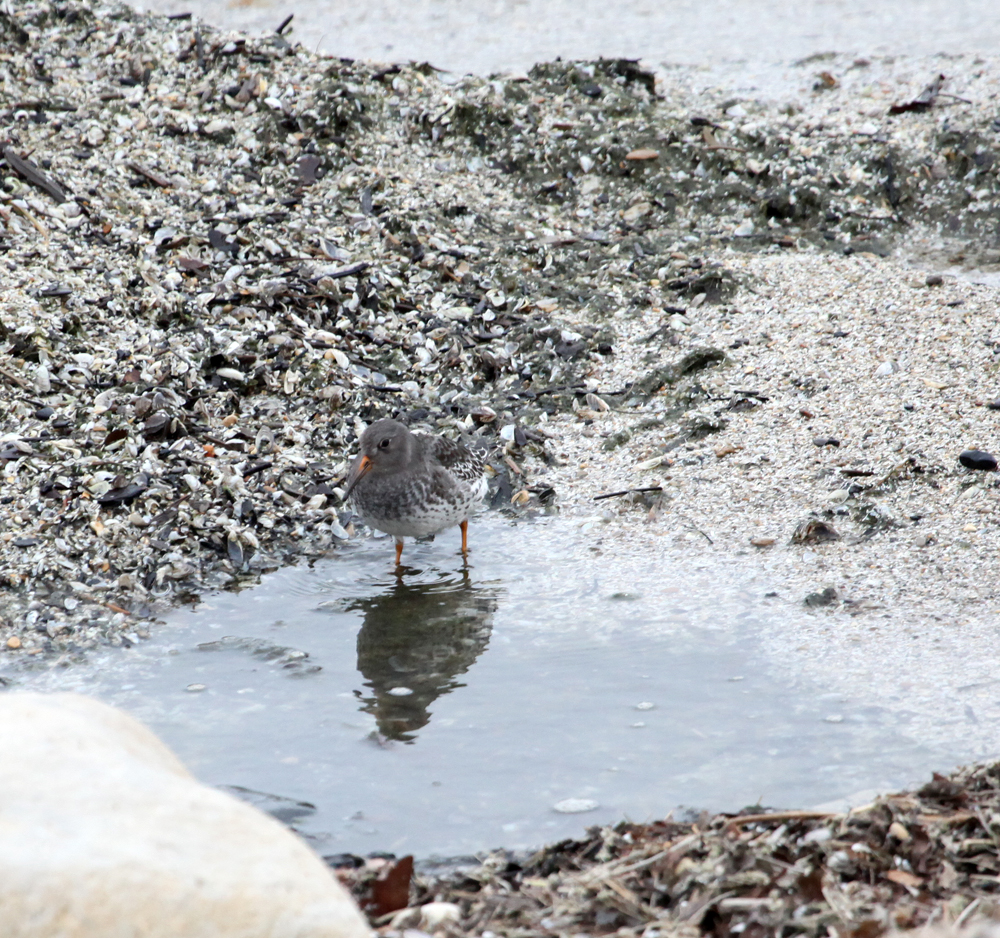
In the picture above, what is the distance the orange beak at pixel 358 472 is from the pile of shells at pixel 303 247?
501mm

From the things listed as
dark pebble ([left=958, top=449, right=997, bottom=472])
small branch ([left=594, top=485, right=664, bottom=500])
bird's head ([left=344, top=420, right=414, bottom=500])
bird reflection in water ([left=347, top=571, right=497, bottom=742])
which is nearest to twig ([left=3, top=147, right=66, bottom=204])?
bird's head ([left=344, top=420, right=414, bottom=500])

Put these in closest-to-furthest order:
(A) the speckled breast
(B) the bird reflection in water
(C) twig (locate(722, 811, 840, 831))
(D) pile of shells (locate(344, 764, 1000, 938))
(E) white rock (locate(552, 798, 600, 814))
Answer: (D) pile of shells (locate(344, 764, 1000, 938)) < (C) twig (locate(722, 811, 840, 831)) < (E) white rock (locate(552, 798, 600, 814)) < (B) the bird reflection in water < (A) the speckled breast

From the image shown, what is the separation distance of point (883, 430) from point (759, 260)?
262cm

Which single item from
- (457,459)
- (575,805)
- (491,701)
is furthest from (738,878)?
(457,459)

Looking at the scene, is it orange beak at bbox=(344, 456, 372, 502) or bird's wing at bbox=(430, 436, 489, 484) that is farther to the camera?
bird's wing at bbox=(430, 436, 489, 484)

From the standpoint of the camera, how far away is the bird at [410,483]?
6305 mm

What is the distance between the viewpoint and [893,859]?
3678mm

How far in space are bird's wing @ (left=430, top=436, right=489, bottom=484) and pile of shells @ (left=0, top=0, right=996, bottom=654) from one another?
0.51 m

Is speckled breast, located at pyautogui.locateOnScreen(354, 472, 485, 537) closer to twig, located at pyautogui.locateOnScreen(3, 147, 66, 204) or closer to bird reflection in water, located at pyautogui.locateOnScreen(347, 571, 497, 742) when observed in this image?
bird reflection in water, located at pyautogui.locateOnScreen(347, 571, 497, 742)

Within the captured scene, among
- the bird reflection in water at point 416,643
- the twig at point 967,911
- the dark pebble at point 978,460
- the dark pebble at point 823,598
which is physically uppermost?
the dark pebble at point 978,460

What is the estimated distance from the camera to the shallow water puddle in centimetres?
445

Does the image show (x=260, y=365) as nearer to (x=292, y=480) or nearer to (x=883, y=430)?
(x=292, y=480)

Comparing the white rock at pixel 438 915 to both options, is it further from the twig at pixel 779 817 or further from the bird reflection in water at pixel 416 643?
the bird reflection in water at pixel 416 643

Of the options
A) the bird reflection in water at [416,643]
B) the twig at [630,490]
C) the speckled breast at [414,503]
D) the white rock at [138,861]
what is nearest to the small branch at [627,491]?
the twig at [630,490]
